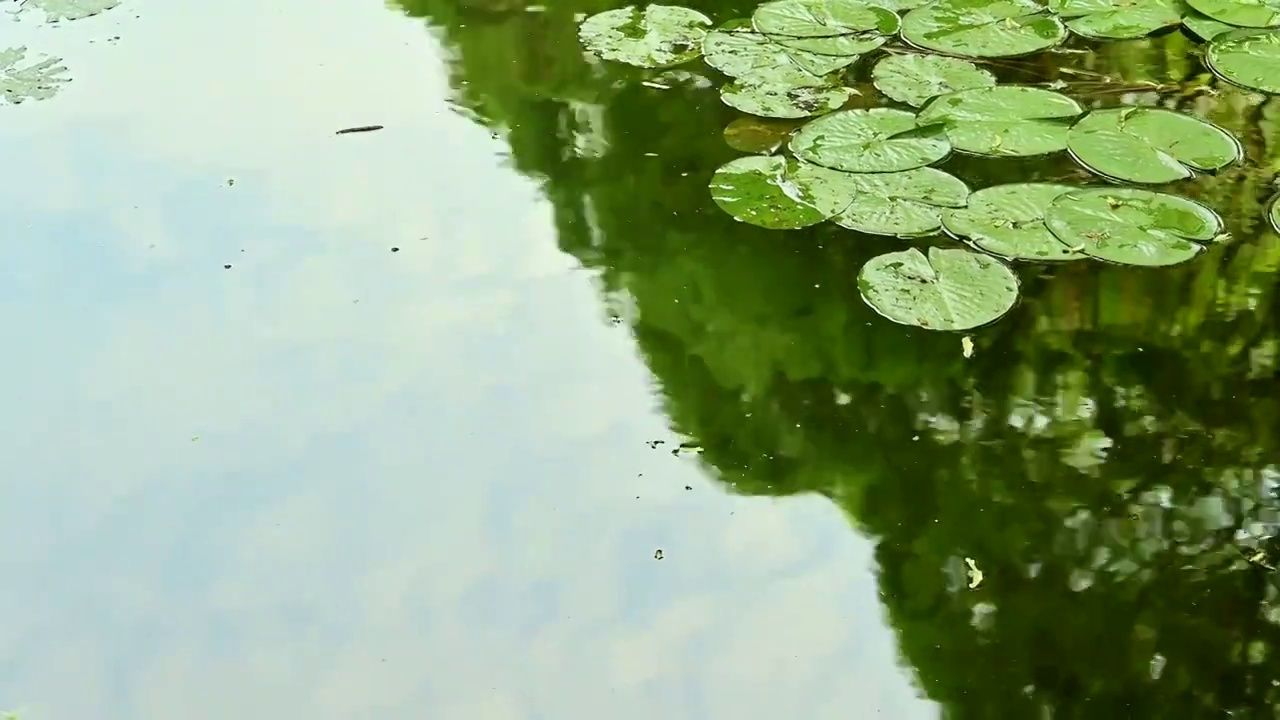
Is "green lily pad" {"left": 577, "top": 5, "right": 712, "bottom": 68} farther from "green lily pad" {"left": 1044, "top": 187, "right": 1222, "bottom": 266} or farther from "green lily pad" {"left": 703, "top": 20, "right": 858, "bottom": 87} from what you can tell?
"green lily pad" {"left": 1044, "top": 187, "right": 1222, "bottom": 266}

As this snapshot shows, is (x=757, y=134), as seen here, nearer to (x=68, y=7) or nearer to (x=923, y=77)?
(x=923, y=77)

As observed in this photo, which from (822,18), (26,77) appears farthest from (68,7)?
(822,18)

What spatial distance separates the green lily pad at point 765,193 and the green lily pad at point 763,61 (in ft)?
0.98

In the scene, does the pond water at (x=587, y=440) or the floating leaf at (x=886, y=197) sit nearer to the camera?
the pond water at (x=587, y=440)

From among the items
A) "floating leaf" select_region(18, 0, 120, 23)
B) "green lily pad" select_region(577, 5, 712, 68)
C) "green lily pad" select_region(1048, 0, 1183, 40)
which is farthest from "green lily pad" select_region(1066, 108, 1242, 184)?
"floating leaf" select_region(18, 0, 120, 23)

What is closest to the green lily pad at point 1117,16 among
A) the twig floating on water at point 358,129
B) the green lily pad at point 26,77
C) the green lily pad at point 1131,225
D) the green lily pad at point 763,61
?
the green lily pad at point 763,61

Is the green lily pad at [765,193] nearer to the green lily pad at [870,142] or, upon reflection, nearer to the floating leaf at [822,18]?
the green lily pad at [870,142]

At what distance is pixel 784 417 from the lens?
1.57m

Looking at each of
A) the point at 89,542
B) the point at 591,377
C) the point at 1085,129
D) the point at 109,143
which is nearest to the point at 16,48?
the point at 109,143

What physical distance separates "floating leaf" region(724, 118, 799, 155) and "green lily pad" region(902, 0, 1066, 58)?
43 centimetres

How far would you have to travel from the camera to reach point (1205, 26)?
2.28 metres

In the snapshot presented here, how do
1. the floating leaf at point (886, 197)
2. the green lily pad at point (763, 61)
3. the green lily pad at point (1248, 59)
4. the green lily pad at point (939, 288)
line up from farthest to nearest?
the green lily pad at point (763, 61), the green lily pad at point (1248, 59), the floating leaf at point (886, 197), the green lily pad at point (939, 288)

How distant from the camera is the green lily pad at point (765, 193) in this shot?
187 centimetres

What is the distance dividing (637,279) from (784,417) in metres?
0.39
